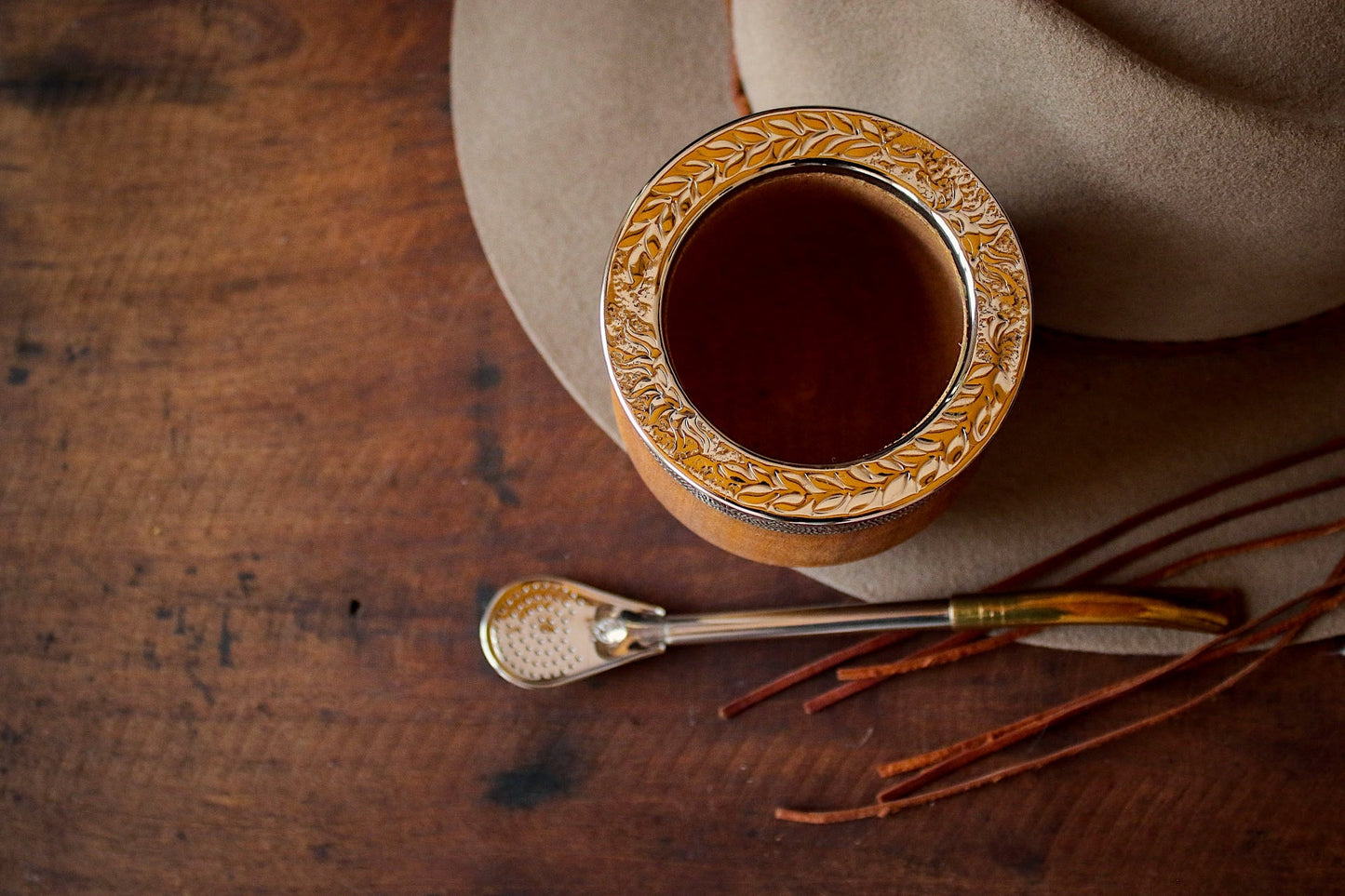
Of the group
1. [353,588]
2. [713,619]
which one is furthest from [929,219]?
[353,588]

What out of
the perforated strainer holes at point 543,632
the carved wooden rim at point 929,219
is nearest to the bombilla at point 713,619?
the perforated strainer holes at point 543,632

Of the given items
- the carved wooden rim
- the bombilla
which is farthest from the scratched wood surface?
the carved wooden rim

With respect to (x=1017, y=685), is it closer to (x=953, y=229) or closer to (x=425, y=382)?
(x=953, y=229)

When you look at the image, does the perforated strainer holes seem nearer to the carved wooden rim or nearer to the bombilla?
the bombilla

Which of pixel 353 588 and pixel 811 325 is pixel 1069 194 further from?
pixel 353 588

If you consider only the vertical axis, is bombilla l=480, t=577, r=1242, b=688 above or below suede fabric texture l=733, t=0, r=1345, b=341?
below

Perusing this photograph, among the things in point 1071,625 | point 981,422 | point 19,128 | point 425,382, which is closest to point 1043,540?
point 1071,625
